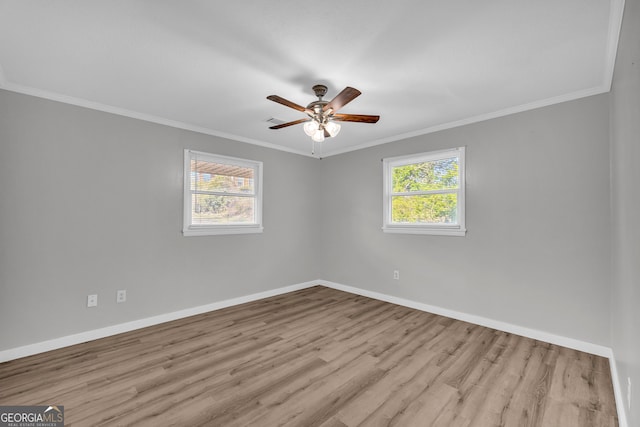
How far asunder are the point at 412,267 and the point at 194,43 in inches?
140

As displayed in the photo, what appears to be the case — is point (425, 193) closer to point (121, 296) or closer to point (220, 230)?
point (220, 230)

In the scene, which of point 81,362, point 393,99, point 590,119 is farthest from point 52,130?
Answer: point 590,119

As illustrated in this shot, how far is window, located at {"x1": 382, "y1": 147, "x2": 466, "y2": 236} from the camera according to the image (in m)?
3.62

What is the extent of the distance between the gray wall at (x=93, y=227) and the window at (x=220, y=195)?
111 mm

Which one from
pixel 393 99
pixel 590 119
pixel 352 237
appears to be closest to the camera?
pixel 590 119

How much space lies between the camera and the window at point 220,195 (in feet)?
12.2

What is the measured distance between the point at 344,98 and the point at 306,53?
1.39ft

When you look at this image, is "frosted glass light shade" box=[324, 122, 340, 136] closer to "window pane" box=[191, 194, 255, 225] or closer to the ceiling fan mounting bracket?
the ceiling fan mounting bracket

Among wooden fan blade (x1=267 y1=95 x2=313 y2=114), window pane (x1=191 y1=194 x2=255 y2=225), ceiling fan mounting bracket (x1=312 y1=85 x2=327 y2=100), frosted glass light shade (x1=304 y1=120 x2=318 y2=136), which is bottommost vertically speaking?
window pane (x1=191 y1=194 x2=255 y2=225)

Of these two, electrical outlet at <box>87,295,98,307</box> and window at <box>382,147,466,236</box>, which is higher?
window at <box>382,147,466,236</box>

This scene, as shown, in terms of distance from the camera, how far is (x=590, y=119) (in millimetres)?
2680

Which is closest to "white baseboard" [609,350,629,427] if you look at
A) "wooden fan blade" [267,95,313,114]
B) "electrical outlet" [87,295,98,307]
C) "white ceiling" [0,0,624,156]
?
"white ceiling" [0,0,624,156]

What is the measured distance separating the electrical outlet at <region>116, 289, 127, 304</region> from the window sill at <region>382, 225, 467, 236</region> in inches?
134

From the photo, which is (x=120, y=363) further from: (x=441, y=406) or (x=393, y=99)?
(x=393, y=99)
